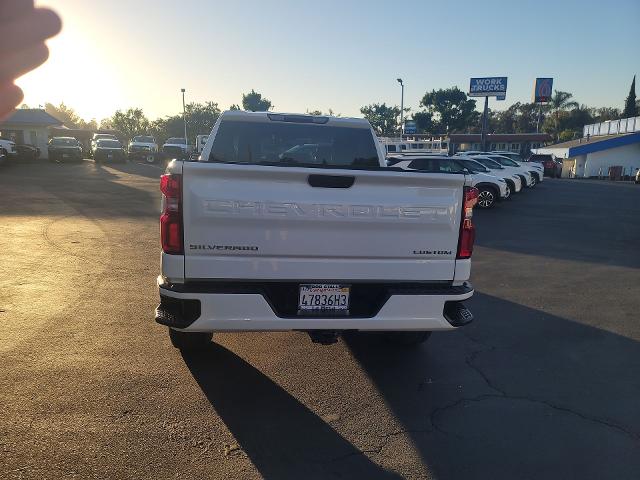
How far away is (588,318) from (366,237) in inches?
142

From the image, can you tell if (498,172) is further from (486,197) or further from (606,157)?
(606,157)

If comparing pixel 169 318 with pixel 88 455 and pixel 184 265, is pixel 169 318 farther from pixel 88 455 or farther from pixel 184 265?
pixel 88 455

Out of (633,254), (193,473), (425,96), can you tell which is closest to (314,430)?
(193,473)

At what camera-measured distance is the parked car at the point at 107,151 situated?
3389 centimetres

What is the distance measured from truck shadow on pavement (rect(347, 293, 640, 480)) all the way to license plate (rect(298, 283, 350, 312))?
2.75ft

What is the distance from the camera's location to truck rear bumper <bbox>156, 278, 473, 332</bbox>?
316 cm

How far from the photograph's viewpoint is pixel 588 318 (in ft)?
17.7

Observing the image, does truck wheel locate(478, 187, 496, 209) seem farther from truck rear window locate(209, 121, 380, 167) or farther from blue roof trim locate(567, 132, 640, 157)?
blue roof trim locate(567, 132, 640, 157)

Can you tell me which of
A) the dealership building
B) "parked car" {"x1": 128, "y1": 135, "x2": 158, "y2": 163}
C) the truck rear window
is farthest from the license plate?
the dealership building

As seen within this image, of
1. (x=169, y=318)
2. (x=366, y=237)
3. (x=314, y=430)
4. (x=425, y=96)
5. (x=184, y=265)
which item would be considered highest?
(x=425, y=96)

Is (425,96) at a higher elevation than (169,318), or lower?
higher

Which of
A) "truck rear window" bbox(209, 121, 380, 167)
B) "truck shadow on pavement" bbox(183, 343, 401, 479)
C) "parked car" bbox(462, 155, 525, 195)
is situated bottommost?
"truck shadow on pavement" bbox(183, 343, 401, 479)

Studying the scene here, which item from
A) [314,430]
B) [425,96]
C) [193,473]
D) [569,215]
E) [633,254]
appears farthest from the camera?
[425,96]

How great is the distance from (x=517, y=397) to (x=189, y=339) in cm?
265
